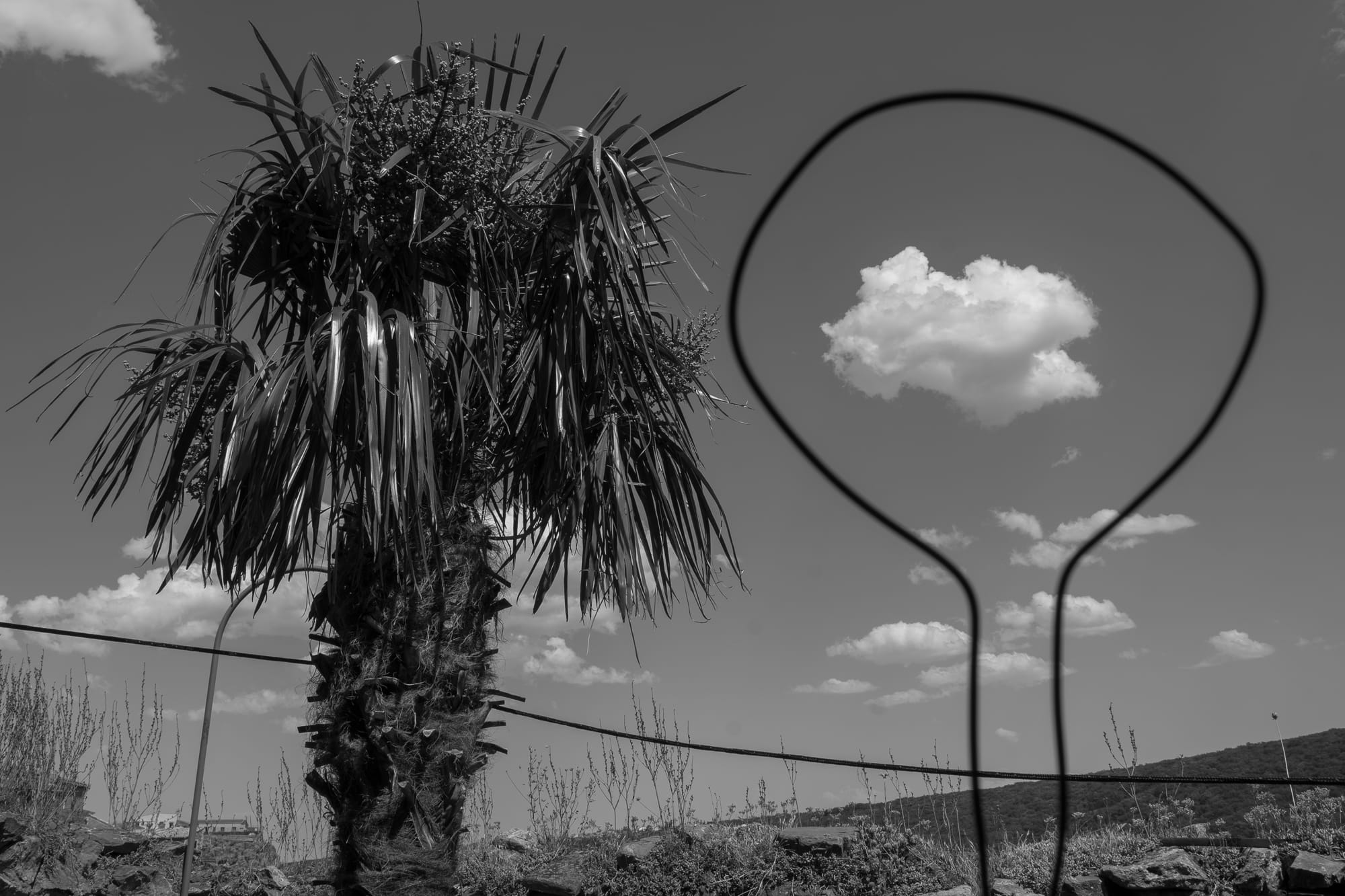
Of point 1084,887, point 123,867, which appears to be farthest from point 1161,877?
point 123,867

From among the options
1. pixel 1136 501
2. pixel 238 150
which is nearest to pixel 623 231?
pixel 238 150

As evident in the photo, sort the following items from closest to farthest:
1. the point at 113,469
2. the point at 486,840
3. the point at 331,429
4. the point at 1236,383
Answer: the point at 1236,383 → the point at 331,429 → the point at 113,469 → the point at 486,840

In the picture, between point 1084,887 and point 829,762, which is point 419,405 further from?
point 1084,887

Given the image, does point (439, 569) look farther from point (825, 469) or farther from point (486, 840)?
point (825, 469)

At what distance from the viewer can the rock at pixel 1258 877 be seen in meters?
4.25

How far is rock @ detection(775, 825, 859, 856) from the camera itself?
207 inches

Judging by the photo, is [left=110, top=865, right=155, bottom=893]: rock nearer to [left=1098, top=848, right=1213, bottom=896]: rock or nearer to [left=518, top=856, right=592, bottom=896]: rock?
[left=518, top=856, right=592, bottom=896]: rock

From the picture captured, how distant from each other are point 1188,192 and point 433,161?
148 inches

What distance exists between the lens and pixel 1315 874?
4055 mm

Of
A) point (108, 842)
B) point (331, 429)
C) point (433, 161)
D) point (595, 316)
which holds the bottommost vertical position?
point (108, 842)

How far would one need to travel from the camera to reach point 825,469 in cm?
40

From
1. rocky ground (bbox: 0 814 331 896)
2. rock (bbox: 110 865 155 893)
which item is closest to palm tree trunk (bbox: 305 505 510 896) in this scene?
rocky ground (bbox: 0 814 331 896)

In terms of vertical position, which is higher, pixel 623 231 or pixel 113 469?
pixel 623 231

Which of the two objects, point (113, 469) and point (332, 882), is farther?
point (113, 469)
